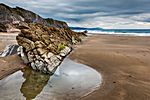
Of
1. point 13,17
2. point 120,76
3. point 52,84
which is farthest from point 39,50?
point 13,17

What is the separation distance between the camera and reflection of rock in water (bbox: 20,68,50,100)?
7.00 metres

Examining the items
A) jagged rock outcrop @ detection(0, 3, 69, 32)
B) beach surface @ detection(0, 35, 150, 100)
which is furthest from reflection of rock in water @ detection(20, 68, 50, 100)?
jagged rock outcrop @ detection(0, 3, 69, 32)

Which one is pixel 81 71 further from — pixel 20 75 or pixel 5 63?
pixel 5 63

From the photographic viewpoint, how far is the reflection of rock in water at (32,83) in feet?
23.0

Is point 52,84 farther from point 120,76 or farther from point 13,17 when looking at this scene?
point 13,17

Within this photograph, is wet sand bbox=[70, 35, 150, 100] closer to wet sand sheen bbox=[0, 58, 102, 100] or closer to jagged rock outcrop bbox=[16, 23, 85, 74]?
wet sand sheen bbox=[0, 58, 102, 100]

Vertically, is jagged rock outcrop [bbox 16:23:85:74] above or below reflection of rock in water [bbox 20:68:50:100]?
above

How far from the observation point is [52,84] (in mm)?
8031

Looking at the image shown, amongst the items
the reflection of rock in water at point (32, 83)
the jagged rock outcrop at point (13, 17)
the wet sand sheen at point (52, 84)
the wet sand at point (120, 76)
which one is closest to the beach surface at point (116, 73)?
the wet sand at point (120, 76)

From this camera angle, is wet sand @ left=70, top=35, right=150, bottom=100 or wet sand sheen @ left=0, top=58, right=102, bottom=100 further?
wet sand sheen @ left=0, top=58, right=102, bottom=100

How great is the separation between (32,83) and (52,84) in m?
0.65

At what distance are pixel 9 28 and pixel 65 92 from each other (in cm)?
3517

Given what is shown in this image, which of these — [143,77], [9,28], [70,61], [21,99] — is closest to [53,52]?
[70,61]

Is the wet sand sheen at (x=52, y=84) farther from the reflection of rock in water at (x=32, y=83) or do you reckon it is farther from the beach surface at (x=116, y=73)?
the beach surface at (x=116, y=73)
